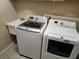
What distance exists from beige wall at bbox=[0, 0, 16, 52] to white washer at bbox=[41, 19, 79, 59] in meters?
1.17

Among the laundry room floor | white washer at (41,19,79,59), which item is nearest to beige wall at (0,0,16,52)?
the laundry room floor

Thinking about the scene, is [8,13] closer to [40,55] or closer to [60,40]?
[40,55]

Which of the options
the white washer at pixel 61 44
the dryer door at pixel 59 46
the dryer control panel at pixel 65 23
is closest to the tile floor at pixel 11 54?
the white washer at pixel 61 44

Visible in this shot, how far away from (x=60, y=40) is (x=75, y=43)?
257 millimetres

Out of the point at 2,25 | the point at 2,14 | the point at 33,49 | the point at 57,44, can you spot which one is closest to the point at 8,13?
the point at 2,14

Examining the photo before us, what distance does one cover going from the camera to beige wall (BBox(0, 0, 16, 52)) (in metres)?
1.89

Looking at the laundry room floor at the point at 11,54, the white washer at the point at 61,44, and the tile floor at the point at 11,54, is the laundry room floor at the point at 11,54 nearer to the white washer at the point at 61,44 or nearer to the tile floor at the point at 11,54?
the tile floor at the point at 11,54

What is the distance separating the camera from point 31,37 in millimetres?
1655

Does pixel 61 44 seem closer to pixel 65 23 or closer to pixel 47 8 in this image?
pixel 65 23

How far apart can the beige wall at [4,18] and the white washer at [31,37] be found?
0.50 metres

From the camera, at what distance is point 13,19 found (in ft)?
7.69

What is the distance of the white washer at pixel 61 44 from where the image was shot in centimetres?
136

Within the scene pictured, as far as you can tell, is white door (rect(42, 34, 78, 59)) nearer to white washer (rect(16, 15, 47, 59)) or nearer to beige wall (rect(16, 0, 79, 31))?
white washer (rect(16, 15, 47, 59))

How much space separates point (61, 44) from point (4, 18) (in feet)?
5.15
